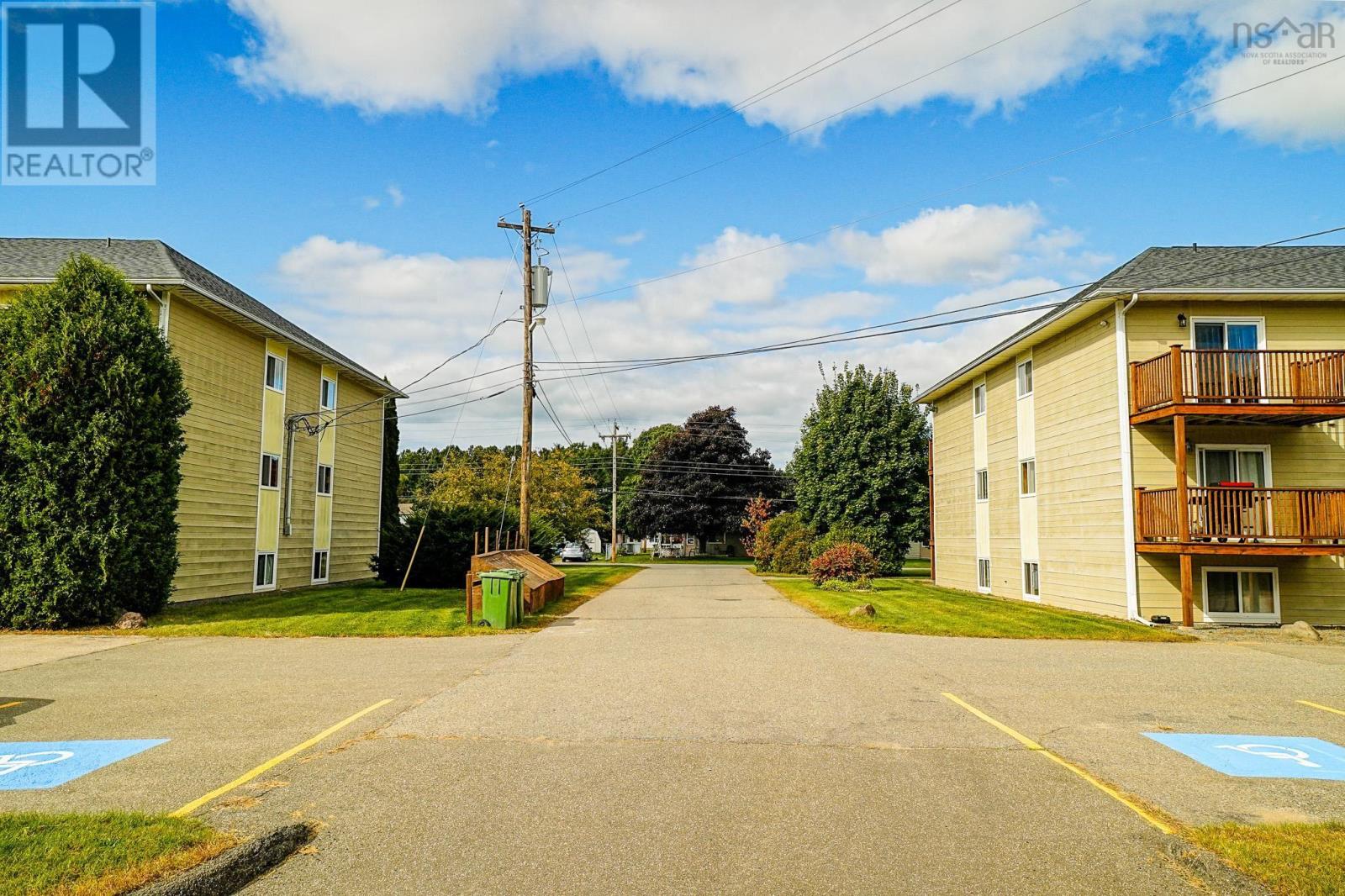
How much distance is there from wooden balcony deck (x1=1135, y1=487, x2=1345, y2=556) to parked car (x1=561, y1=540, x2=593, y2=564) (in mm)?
45635

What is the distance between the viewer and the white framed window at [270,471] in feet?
79.6

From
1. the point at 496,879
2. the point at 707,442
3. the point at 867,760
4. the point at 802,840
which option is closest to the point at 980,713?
the point at 867,760

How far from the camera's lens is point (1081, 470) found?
68.4 ft

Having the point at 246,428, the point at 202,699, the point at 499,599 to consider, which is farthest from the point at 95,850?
the point at 246,428

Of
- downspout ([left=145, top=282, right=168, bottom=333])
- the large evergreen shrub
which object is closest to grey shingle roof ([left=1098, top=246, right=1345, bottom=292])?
the large evergreen shrub

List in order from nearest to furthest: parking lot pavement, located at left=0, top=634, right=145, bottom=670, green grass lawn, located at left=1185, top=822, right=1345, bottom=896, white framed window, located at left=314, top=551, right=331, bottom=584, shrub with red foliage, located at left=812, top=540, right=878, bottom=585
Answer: green grass lawn, located at left=1185, top=822, right=1345, bottom=896, parking lot pavement, located at left=0, top=634, right=145, bottom=670, white framed window, located at left=314, top=551, right=331, bottom=584, shrub with red foliage, located at left=812, top=540, right=878, bottom=585

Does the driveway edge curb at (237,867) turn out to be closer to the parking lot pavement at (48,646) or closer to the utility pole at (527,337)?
the parking lot pavement at (48,646)

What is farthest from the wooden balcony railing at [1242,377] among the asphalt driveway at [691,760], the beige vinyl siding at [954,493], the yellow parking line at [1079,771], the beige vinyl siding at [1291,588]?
the yellow parking line at [1079,771]

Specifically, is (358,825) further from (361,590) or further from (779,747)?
(361,590)

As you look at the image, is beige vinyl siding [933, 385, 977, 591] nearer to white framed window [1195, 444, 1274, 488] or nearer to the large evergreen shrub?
white framed window [1195, 444, 1274, 488]

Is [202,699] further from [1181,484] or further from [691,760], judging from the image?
[1181,484]

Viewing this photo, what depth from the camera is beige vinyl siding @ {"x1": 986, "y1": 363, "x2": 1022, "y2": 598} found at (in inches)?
989

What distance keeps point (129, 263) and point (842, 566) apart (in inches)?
848

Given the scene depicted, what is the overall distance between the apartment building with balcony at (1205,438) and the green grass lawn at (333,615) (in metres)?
12.5
